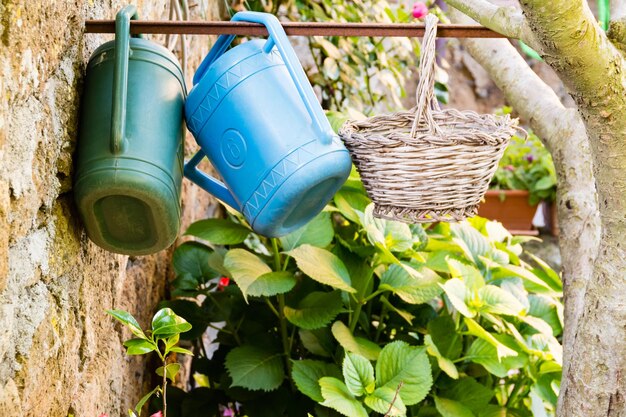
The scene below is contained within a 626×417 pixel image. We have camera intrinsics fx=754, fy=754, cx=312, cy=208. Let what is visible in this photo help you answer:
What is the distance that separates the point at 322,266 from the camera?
5.34ft

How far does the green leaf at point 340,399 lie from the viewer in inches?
54.4

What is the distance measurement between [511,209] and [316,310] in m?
2.48

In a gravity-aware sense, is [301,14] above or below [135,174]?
above

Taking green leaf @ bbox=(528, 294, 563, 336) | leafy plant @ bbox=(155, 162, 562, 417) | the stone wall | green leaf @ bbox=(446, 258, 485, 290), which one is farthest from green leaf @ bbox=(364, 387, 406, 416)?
green leaf @ bbox=(528, 294, 563, 336)

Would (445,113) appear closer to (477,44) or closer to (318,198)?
(318,198)

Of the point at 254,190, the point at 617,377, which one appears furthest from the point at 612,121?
the point at 254,190

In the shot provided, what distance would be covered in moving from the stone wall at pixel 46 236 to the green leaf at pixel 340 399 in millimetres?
403

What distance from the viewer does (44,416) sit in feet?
3.31

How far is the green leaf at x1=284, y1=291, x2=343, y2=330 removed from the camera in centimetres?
165

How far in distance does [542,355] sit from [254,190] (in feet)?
3.38

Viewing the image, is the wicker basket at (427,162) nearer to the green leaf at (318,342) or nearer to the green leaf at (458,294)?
the green leaf at (458,294)

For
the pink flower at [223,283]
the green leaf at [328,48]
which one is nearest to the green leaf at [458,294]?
the pink flower at [223,283]

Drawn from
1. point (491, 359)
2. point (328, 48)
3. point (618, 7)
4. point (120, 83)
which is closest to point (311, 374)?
point (491, 359)

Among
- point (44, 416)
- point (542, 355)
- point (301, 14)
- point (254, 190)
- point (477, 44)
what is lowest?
point (44, 416)
